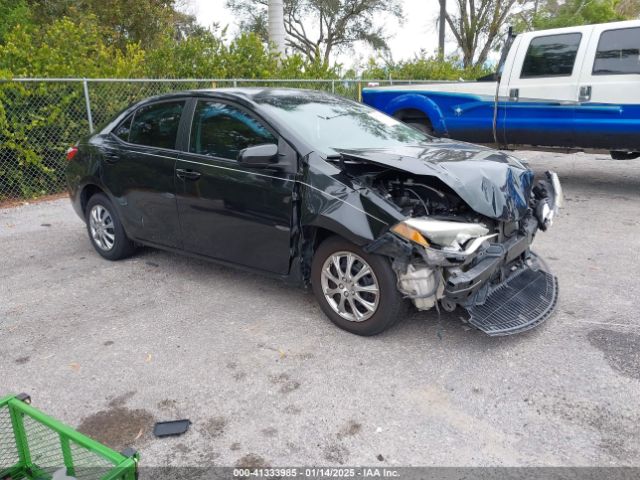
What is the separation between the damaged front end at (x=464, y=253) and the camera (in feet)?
11.1

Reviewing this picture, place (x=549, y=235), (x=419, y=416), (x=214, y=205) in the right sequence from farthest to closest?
(x=549, y=235)
(x=214, y=205)
(x=419, y=416)

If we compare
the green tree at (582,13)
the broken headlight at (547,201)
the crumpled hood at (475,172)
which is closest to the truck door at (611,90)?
the broken headlight at (547,201)

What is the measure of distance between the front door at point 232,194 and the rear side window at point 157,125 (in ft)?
0.82

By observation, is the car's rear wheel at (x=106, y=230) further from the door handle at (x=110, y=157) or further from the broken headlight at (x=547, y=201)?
the broken headlight at (x=547, y=201)

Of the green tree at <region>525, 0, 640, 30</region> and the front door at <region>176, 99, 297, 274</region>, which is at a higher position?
the green tree at <region>525, 0, 640, 30</region>

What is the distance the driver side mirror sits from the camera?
388 centimetres

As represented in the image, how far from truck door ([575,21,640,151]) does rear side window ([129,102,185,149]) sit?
227 inches

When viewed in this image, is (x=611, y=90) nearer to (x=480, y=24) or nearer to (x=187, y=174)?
(x=187, y=174)

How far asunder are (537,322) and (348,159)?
1.69 meters

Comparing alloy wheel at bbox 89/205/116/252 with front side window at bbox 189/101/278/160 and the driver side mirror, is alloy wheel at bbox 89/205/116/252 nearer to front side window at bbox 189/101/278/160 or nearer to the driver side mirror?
front side window at bbox 189/101/278/160

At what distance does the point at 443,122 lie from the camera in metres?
8.90

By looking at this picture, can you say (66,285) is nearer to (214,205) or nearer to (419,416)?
(214,205)

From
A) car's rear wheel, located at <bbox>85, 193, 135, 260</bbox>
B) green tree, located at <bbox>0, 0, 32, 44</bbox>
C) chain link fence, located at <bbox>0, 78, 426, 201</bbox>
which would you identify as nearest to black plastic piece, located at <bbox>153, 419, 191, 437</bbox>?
car's rear wheel, located at <bbox>85, 193, 135, 260</bbox>

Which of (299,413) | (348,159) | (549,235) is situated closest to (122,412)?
(299,413)
